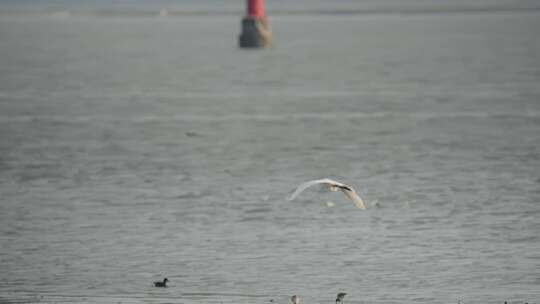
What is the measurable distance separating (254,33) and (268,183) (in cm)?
2264

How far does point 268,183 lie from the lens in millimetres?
12516

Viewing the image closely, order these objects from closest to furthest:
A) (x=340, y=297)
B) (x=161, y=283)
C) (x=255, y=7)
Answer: (x=340, y=297) → (x=161, y=283) → (x=255, y=7)

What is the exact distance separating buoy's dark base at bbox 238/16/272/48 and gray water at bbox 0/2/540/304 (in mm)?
5827

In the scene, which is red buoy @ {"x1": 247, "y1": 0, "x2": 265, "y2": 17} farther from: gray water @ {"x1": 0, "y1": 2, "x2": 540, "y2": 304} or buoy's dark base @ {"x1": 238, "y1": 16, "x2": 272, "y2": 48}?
gray water @ {"x1": 0, "y1": 2, "x2": 540, "y2": 304}

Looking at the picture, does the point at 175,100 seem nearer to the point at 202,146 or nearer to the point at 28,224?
the point at 202,146

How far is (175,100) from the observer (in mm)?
21078

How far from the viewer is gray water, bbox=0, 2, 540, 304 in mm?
8555

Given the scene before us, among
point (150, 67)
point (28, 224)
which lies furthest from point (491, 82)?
point (28, 224)

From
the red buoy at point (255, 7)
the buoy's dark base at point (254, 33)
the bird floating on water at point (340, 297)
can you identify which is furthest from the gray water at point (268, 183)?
the buoy's dark base at point (254, 33)

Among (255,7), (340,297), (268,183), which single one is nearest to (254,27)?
(255,7)

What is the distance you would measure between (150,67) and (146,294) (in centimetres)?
2169

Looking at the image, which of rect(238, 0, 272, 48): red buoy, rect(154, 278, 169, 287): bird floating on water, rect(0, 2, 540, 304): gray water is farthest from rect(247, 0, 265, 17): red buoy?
rect(154, 278, 169, 287): bird floating on water

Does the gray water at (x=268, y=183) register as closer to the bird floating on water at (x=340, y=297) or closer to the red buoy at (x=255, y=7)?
the bird floating on water at (x=340, y=297)

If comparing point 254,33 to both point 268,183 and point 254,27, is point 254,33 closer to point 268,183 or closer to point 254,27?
point 254,27
